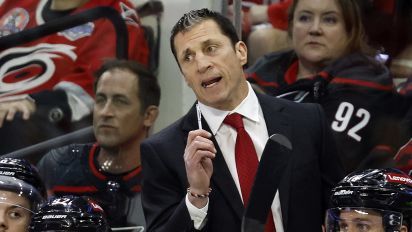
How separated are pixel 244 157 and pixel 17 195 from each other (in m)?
0.91

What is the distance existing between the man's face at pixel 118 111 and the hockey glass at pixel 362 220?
1.51 meters

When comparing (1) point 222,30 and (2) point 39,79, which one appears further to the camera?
(2) point 39,79

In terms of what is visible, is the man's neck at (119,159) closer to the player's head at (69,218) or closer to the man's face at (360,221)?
the player's head at (69,218)

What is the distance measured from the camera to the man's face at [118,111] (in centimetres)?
433

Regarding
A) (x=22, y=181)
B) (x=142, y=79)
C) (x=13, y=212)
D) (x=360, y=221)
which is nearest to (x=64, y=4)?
(x=142, y=79)

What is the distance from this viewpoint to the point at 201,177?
2.85 metres

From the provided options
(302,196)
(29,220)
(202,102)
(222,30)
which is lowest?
(29,220)

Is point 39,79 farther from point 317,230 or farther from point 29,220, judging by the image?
point 317,230

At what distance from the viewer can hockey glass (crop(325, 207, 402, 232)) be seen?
2891mm

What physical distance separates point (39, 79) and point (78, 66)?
19 cm

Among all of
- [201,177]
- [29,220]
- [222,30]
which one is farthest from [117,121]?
[201,177]

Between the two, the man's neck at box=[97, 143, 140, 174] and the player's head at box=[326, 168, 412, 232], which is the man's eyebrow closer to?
the player's head at box=[326, 168, 412, 232]

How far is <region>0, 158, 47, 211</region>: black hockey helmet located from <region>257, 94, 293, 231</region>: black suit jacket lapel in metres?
0.91

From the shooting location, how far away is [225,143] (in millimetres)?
3121
